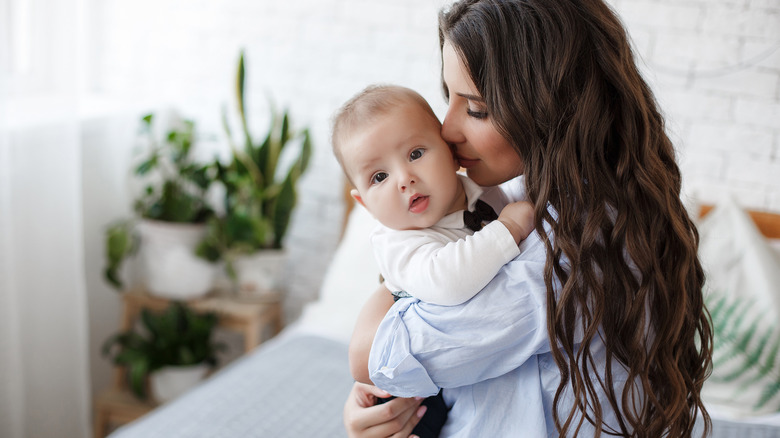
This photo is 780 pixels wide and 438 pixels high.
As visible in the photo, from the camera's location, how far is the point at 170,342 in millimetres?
2385

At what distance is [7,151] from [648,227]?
1738 mm

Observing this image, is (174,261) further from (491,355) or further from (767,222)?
(767,222)

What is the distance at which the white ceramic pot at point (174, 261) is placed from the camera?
2389mm

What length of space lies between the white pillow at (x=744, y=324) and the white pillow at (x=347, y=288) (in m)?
0.97

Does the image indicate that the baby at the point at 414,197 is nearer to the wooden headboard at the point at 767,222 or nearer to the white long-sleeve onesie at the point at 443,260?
the white long-sleeve onesie at the point at 443,260

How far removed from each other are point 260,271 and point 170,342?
0.39 m

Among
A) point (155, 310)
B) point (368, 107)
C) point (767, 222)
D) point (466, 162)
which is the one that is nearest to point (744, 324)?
point (767, 222)

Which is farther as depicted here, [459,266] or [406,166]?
[406,166]

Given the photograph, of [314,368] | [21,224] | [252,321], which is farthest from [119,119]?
[314,368]

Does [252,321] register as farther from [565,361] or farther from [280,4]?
[565,361]

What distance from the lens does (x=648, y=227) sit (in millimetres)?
845

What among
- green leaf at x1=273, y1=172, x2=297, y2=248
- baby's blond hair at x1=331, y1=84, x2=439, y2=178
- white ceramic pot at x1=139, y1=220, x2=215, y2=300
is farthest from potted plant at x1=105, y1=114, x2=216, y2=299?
baby's blond hair at x1=331, y1=84, x2=439, y2=178

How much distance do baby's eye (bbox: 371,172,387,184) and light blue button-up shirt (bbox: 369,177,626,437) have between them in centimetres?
18

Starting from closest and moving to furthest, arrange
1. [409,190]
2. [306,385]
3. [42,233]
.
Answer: [409,190]
[306,385]
[42,233]
